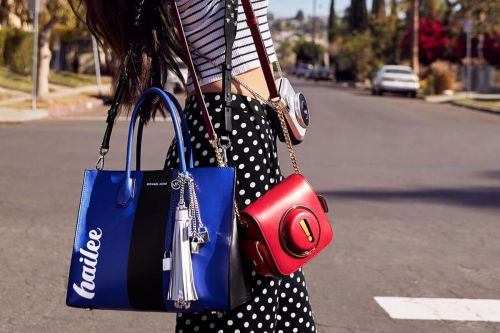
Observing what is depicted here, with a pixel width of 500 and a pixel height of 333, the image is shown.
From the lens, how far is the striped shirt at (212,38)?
2.45 m

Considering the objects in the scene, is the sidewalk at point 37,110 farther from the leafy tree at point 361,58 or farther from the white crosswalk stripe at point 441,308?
the leafy tree at point 361,58

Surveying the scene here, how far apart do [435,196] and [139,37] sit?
723 centimetres

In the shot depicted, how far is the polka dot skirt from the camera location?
2.34 m

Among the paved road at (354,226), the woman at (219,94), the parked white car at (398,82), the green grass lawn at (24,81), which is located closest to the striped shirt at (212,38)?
the woman at (219,94)

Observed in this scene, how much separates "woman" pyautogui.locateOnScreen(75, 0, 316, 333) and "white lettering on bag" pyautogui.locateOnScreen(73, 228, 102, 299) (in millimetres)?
294

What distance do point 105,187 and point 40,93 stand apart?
25.4 metres

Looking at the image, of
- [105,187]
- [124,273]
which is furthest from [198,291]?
[105,187]

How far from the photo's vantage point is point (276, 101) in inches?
97.3

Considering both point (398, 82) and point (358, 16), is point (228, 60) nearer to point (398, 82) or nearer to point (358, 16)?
point (398, 82)

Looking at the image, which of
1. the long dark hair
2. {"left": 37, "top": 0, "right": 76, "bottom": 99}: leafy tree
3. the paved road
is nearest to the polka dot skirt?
the long dark hair

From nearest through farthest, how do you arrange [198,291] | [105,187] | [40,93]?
1. [198,291]
2. [105,187]
3. [40,93]

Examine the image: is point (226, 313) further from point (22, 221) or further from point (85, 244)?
point (22, 221)

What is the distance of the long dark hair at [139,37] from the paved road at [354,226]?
94.0 inches

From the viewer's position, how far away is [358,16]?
93062 mm
